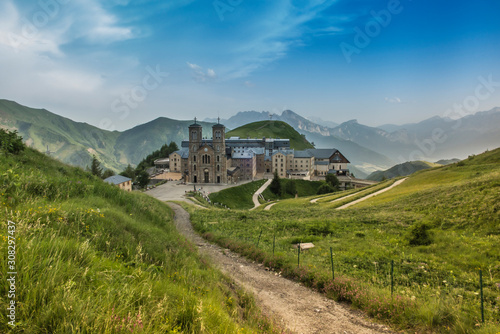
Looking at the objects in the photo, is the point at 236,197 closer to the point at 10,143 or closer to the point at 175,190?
the point at 175,190

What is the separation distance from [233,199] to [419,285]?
60614mm

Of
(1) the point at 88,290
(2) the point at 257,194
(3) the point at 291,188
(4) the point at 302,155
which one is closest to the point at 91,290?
(1) the point at 88,290

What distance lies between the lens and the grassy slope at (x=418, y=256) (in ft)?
22.9

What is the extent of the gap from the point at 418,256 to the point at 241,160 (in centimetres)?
8476

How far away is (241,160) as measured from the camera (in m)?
95.4

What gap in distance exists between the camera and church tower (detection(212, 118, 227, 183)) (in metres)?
80.5

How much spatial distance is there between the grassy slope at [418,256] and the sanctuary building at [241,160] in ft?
198

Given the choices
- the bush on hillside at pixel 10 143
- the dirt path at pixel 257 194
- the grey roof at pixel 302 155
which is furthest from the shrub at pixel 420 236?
the grey roof at pixel 302 155

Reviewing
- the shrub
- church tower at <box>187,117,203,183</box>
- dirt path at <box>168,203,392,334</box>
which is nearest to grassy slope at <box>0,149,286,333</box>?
dirt path at <box>168,203,392,334</box>

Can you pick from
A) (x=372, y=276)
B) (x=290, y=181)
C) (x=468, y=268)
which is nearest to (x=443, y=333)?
(x=372, y=276)

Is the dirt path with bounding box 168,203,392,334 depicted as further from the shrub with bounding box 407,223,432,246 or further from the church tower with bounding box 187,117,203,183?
the church tower with bounding box 187,117,203,183

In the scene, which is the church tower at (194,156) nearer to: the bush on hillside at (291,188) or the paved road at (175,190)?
the paved road at (175,190)

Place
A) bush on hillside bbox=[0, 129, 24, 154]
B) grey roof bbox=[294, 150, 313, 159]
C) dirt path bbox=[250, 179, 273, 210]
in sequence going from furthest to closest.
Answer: grey roof bbox=[294, 150, 313, 159], dirt path bbox=[250, 179, 273, 210], bush on hillside bbox=[0, 129, 24, 154]

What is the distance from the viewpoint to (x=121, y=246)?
6.96 m
